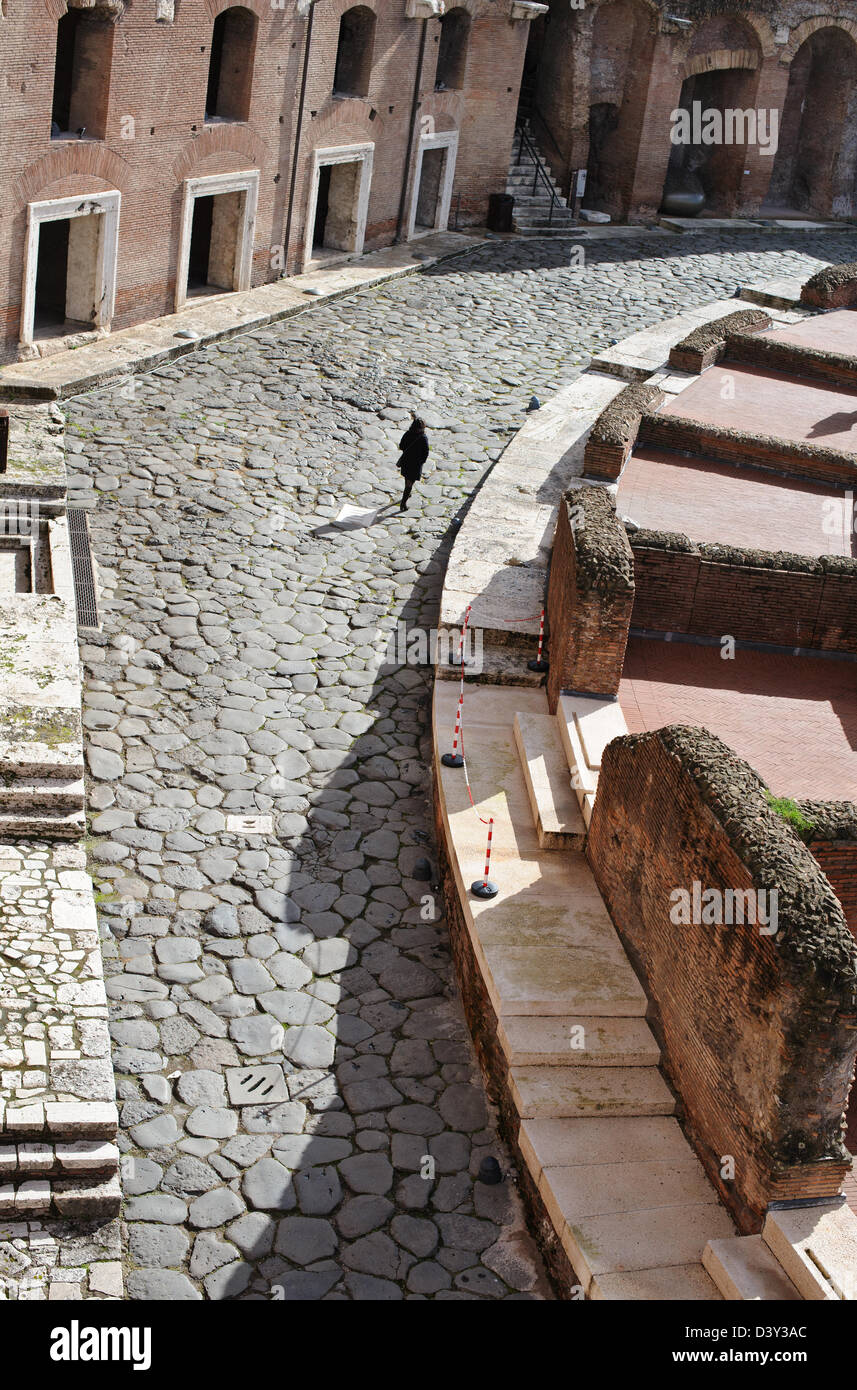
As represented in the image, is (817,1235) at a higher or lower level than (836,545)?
lower

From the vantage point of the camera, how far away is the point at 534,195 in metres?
28.1

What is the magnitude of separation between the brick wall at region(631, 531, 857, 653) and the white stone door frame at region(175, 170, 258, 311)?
32.2ft

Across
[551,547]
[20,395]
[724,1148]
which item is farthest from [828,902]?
[20,395]

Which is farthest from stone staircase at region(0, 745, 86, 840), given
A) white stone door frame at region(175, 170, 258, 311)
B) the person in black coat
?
white stone door frame at region(175, 170, 258, 311)

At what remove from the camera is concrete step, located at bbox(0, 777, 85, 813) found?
9570 mm

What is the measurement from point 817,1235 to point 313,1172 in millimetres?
2640

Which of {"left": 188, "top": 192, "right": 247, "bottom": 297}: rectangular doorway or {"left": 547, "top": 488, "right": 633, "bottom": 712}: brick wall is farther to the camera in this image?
{"left": 188, "top": 192, "right": 247, "bottom": 297}: rectangular doorway

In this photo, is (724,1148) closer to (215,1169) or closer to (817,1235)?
(817,1235)

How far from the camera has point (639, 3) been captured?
28.2 m

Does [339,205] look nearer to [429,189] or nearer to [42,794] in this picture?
[429,189]

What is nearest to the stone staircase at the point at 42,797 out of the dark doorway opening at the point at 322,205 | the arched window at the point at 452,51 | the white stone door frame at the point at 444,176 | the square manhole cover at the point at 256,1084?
the square manhole cover at the point at 256,1084

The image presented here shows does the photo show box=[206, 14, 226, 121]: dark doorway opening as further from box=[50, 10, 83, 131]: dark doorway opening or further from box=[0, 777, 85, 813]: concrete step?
box=[0, 777, 85, 813]: concrete step

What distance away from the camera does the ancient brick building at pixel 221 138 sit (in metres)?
16.9

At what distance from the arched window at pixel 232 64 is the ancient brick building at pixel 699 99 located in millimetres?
9854
